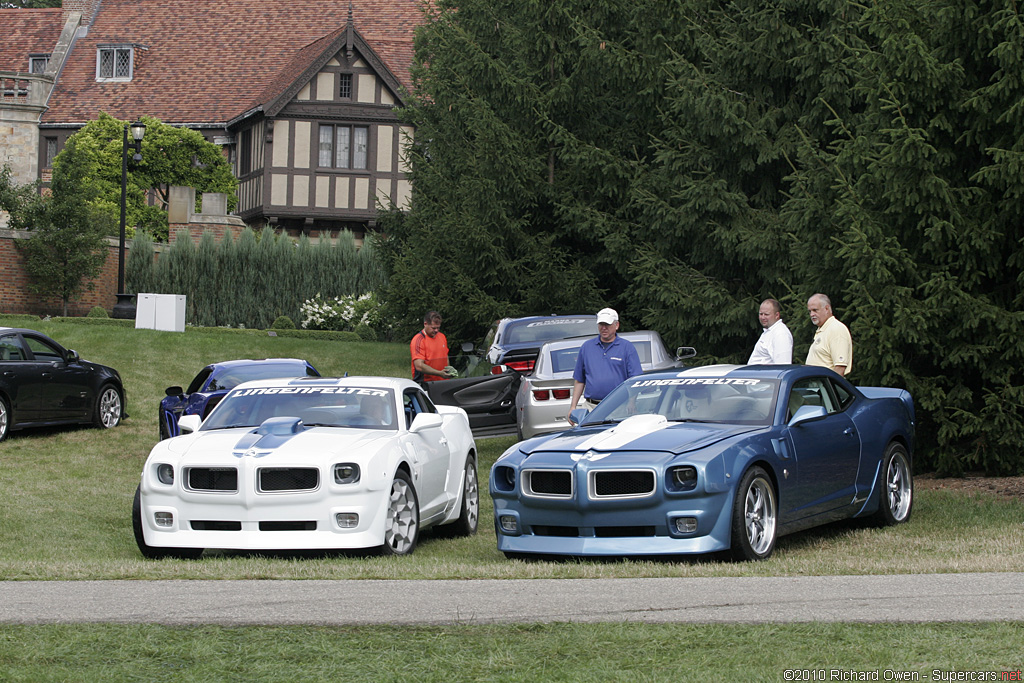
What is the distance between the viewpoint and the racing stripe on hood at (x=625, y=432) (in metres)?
9.31

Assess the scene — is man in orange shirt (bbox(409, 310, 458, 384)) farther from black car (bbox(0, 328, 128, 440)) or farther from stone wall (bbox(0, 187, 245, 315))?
stone wall (bbox(0, 187, 245, 315))

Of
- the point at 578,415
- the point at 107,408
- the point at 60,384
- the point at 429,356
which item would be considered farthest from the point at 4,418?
the point at 578,415

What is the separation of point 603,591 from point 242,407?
14.7 feet

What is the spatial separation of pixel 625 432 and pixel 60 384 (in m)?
12.7

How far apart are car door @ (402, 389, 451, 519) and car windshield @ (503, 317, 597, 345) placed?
7.50 metres

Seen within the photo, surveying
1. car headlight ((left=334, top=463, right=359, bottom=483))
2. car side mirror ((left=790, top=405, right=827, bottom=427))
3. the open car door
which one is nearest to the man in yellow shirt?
car side mirror ((left=790, top=405, right=827, bottom=427))

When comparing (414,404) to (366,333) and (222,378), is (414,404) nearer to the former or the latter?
(222,378)

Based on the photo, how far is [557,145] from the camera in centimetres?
2673

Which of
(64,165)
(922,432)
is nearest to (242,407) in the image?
(922,432)

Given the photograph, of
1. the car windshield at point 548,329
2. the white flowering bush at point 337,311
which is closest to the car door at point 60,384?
the car windshield at point 548,329

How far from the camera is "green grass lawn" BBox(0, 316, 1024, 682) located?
5.78m

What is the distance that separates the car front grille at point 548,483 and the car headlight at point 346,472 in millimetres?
1259

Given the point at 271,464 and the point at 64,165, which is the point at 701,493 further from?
the point at 64,165

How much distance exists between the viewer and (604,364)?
1236 cm
